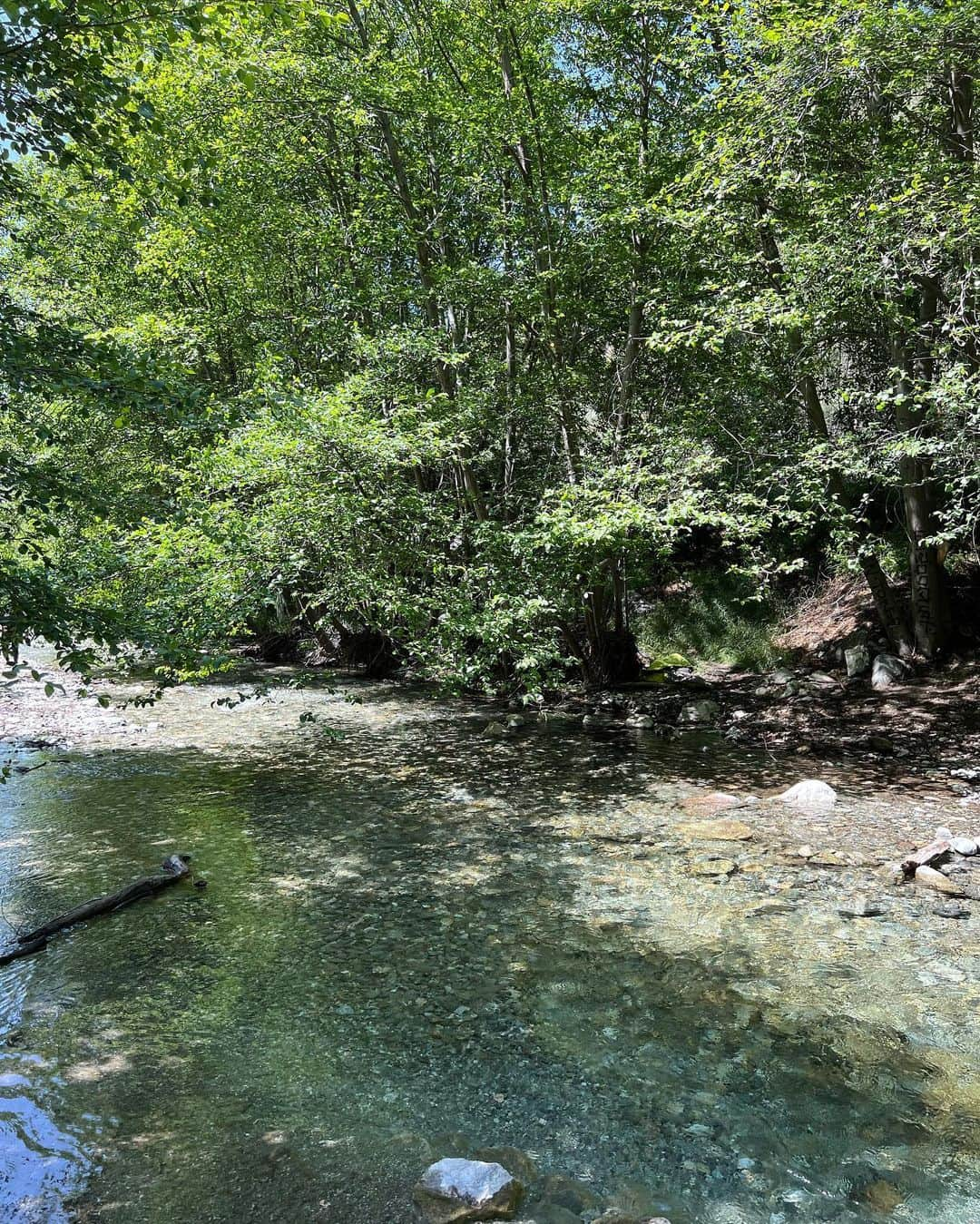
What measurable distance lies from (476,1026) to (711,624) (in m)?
14.8

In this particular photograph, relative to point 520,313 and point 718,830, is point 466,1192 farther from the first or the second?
point 520,313

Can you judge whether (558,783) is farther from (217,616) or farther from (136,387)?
(136,387)

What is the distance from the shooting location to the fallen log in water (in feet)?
19.1

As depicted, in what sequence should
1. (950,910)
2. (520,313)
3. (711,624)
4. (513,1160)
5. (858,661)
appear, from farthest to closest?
(711,624) < (858,661) < (520,313) < (950,910) < (513,1160)

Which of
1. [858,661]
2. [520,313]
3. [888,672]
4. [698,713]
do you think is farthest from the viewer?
[858,661]

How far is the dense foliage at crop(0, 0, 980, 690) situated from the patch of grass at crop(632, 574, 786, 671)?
5.90 ft

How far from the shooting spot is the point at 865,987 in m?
5.16

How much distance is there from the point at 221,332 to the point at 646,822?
1297 centimetres

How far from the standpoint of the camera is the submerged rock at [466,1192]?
11.1 ft

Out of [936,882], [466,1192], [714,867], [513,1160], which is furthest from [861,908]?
[466,1192]

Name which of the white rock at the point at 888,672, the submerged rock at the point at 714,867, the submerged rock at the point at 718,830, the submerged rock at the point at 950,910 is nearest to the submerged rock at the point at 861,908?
the submerged rock at the point at 950,910

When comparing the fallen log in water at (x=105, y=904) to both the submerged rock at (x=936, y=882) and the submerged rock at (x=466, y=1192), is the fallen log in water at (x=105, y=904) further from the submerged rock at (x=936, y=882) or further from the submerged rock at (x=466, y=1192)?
the submerged rock at (x=936, y=882)

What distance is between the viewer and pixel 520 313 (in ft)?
43.0

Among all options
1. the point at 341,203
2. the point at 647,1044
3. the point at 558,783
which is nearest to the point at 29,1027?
the point at 647,1044
